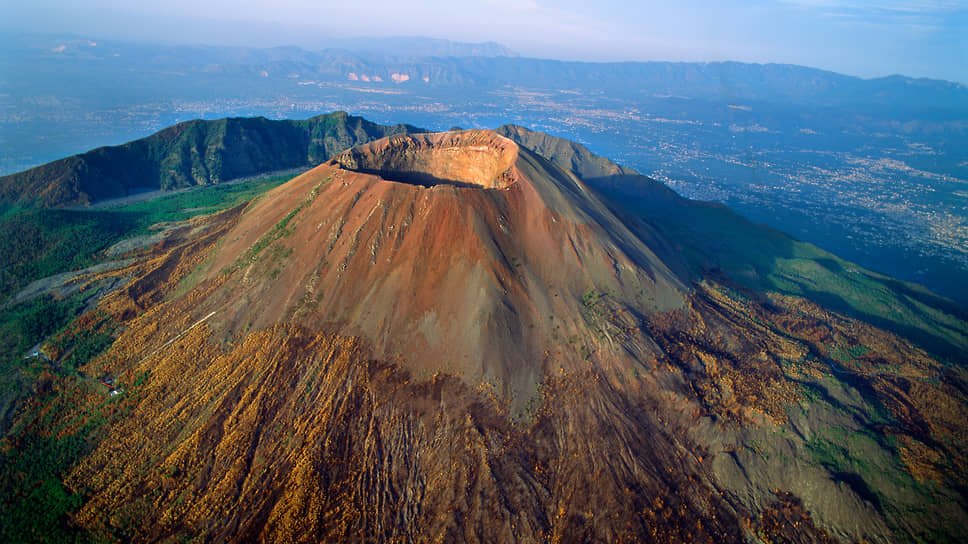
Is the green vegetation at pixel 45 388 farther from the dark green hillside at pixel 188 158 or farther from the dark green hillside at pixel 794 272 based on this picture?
the dark green hillside at pixel 794 272

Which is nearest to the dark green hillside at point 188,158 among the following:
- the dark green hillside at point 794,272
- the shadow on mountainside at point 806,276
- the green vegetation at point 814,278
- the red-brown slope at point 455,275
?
the red-brown slope at point 455,275

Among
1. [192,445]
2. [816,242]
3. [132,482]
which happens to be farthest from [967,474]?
[816,242]

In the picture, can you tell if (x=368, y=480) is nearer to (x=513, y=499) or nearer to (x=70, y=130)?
(x=513, y=499)

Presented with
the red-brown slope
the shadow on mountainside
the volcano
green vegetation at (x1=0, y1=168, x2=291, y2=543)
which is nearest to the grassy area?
green vegetation at (x1=0, y1=168, x2=291, y2=543)

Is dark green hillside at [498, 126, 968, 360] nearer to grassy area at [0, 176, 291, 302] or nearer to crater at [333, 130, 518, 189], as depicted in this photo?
crater at [333, 130, 518, 189]

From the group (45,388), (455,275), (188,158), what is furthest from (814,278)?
(188,158)

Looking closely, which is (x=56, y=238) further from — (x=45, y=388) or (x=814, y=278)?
(x=814, y=278)
